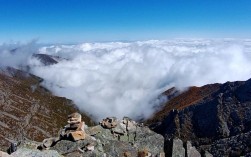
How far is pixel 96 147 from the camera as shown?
1533 inches

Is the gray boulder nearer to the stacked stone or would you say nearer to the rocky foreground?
the rocky foreground

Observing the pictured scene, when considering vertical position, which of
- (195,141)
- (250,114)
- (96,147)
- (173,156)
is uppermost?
(96,147)

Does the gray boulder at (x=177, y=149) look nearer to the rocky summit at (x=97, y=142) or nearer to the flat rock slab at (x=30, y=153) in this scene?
the rocky summit at (x=97, y=142)

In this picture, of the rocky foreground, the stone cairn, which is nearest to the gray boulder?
the rocky foreground

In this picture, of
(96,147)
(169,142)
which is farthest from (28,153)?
(169,142)

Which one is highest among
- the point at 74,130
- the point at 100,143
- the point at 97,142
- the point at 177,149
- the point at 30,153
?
the point at 30,153

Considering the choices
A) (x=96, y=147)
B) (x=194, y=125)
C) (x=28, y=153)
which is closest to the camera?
(x=28, y=153)

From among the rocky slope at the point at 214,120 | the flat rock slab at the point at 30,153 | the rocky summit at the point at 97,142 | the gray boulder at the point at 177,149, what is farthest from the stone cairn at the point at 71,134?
the rocky slope at the point at 214,120

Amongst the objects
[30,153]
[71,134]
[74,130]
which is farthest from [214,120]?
[30,153]

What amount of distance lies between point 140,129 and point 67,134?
16708mm

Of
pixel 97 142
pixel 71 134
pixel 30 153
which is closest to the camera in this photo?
pixel 30 153

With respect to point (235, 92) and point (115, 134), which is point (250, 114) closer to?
point (235, 92)

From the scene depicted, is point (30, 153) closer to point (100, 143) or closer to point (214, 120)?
point (100, 143)

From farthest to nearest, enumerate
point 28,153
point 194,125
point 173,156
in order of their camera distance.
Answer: point 194,125 < point 173,156 < point 28,153
